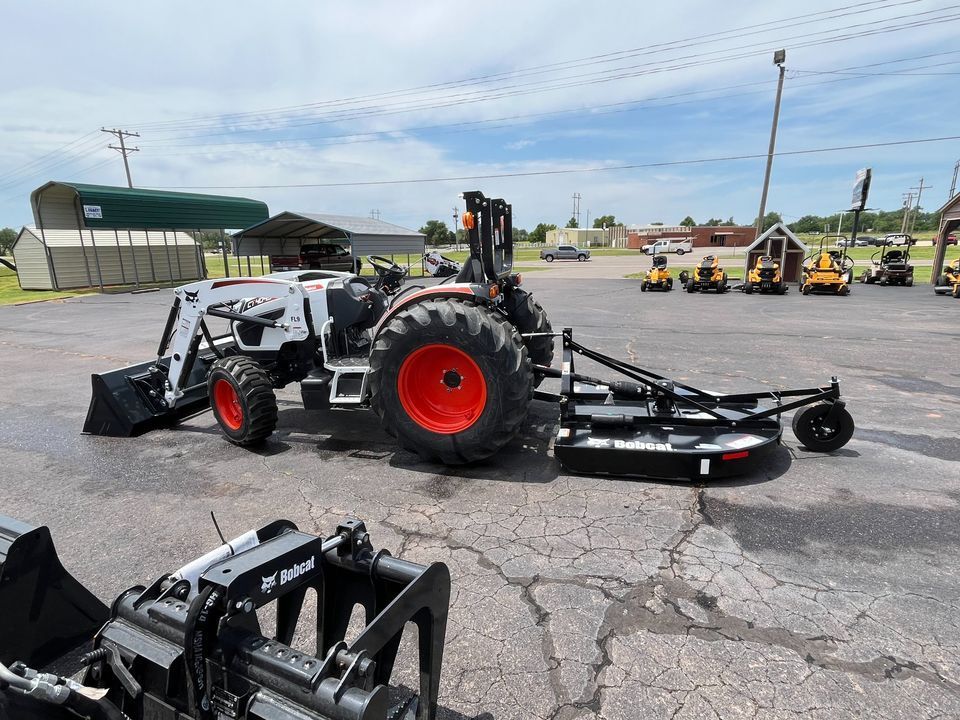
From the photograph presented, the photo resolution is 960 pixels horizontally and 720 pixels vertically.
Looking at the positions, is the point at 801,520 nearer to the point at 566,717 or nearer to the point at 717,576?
the point at 717,576

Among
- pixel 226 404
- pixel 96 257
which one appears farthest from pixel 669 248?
pixel 226 404

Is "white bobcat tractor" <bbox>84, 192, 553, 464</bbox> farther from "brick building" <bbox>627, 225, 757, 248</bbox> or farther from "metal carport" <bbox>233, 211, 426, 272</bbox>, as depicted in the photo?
"brick building" <bbox>627, 225, 757, 248</bbox>

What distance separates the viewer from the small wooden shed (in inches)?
878

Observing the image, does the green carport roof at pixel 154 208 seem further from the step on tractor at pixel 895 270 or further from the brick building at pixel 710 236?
the brick building at pixel 710 236

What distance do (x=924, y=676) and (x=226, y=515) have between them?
12.7 feet

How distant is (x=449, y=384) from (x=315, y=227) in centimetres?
2751

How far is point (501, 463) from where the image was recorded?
450 cm

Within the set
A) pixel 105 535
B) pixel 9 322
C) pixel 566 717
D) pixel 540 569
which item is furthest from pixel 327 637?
pixel 9 322

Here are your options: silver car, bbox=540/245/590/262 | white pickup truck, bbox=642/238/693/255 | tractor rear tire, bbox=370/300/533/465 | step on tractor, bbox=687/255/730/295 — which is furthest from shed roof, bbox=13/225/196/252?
white pickup truck, bbox=642/238/693/255

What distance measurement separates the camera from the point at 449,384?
172 inches

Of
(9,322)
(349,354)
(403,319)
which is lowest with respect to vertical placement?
(9,322)

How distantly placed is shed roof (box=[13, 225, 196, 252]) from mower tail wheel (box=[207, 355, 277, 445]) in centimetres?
2480

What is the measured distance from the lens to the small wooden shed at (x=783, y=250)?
878 inches

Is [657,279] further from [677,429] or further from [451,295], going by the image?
[451,295]
